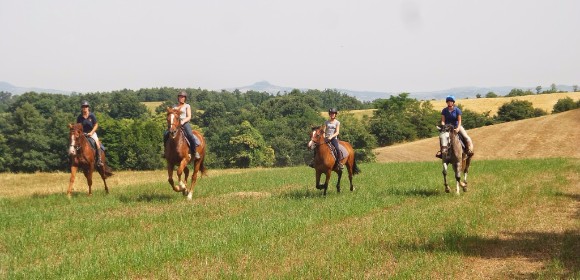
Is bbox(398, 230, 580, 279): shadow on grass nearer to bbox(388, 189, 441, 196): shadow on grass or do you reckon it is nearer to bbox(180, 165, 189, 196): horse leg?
bbox(388, 189, 441, 196): shadow on grass

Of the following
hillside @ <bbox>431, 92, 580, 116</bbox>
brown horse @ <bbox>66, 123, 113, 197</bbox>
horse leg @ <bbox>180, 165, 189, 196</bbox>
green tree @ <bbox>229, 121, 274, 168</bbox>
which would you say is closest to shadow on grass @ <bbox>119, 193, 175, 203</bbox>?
horse leg @ <bbox>180, 165, 189, 196</bbox>

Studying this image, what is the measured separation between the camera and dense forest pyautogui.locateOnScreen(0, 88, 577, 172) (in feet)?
241

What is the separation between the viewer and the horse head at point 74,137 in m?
17.2

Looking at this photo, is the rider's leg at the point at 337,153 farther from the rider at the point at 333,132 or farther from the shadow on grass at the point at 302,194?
the shadow on grass at the point at 302,194

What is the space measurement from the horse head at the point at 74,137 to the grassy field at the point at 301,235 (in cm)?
175

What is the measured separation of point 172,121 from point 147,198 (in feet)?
11.0

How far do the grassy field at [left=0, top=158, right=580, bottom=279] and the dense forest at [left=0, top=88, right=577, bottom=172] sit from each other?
162ft

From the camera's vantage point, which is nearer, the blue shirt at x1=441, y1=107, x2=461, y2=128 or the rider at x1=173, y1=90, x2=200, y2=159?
the rider at x1=173, y1=90, x2=200, y2=159

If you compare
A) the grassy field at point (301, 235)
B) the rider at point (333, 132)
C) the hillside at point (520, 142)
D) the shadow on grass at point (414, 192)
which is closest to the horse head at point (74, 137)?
the grassy field at point (301, 235)

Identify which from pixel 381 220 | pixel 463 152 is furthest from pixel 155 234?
pixel 463 152

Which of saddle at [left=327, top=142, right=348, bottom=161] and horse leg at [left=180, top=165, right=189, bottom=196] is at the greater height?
saddle at [left=327, top=142, right=348, bottom=161]

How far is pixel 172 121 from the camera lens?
15508mm

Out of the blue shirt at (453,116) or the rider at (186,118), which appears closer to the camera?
the rider at (186,118)

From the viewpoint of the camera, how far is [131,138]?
76188 millimetres
